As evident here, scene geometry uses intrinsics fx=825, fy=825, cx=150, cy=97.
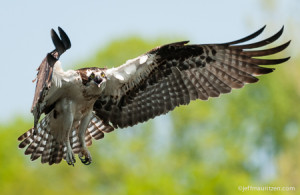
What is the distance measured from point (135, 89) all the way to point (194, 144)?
3298 centimetres

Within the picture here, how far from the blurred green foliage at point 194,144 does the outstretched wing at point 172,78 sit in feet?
76.7

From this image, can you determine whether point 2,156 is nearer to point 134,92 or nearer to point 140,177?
point 140,177

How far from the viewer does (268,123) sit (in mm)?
48875

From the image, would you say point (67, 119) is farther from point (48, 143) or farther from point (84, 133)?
point (48, 143)

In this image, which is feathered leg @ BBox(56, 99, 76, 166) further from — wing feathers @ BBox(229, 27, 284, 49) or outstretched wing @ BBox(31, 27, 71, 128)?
wing feathers @ BBox(229, 27, 284, 49)

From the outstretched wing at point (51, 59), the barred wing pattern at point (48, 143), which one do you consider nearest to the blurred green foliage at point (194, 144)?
the barred wing pattern at point (48, 143)

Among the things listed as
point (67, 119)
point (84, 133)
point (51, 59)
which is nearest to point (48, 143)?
point (84, 133)

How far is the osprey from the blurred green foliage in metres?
23.2

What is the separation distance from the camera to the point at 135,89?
1324 centimetres

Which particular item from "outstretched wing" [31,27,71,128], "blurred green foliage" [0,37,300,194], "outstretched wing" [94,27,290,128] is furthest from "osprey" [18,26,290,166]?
"blurred green foliage" [0,37,300,194]

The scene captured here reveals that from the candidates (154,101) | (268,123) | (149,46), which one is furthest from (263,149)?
(154,101)

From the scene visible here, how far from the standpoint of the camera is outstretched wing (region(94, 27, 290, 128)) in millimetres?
12859

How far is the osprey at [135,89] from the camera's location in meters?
12.5

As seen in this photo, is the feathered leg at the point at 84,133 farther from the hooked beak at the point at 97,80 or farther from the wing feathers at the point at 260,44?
A: the wing feathers at the point at 260,44
